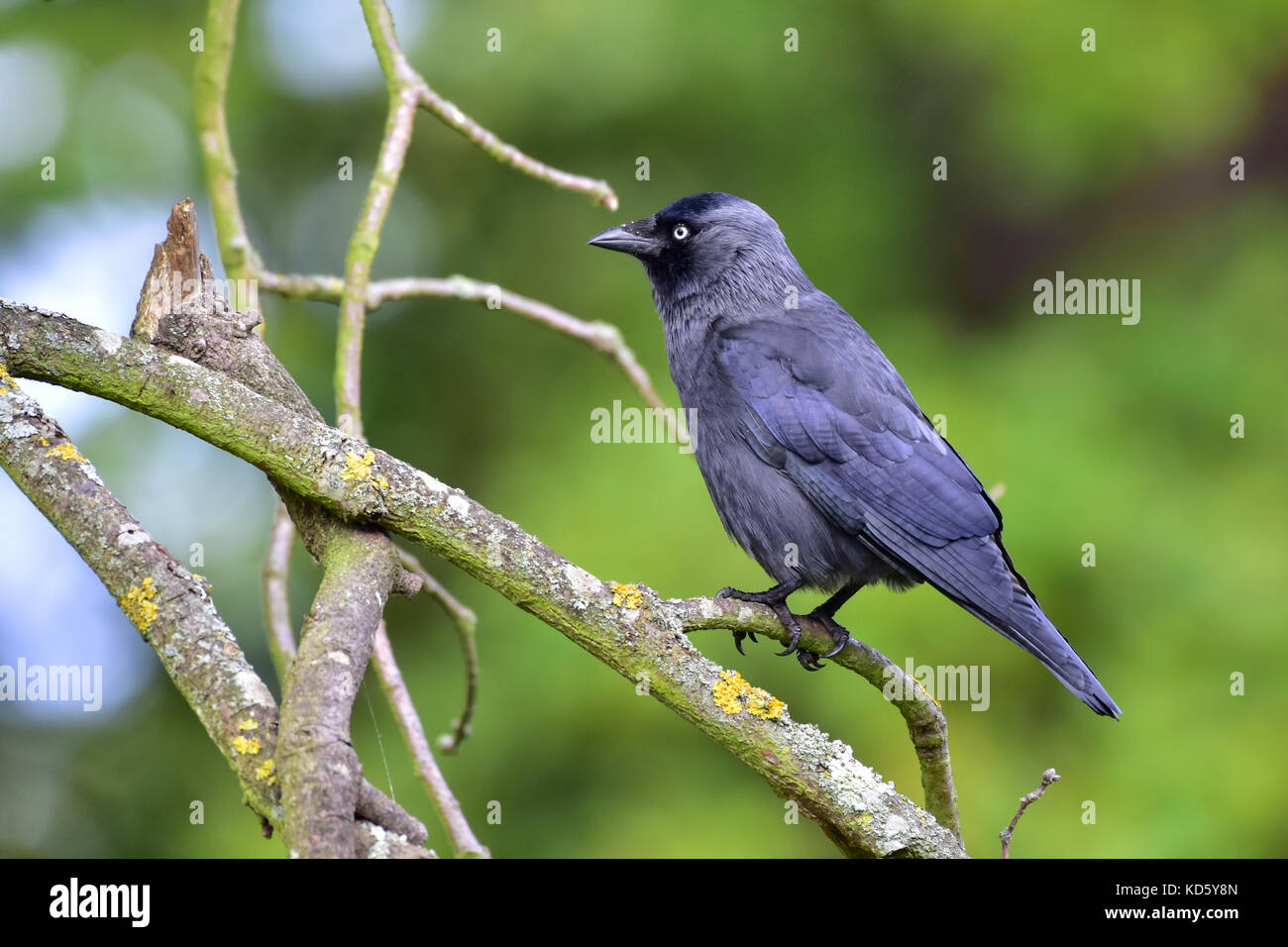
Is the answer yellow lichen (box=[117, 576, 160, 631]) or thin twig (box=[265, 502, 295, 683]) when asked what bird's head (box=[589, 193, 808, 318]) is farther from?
yellow lichen (box=[117, 576, 160, 631])

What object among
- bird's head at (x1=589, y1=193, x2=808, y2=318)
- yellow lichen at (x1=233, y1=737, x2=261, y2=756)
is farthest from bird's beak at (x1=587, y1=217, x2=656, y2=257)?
yellow lichen at (x1=233, y1=737, x2=261, y2=756)

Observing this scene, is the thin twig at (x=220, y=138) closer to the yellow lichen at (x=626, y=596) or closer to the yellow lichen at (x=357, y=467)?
the yellow lichen at (x=357, y=467)

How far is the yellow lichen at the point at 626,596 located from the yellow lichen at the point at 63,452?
3.66 ft

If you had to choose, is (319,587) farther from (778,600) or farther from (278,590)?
(778,600)

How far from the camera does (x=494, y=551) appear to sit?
239 cm

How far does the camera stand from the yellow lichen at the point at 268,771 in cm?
201

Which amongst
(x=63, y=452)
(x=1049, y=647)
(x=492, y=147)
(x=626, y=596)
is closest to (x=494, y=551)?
(x=626, y=596)

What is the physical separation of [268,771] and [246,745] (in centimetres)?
7

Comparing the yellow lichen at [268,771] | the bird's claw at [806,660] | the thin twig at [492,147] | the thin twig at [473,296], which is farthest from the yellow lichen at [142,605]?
the bird's claw at [806,660]

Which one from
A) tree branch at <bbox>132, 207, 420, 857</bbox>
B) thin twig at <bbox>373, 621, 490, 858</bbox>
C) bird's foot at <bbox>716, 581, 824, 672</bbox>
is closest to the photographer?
tree branch at <bbox>132, 207, 420, 857</bbox>

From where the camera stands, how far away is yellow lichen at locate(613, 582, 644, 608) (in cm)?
241

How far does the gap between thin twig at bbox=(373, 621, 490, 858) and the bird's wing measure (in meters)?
1.57

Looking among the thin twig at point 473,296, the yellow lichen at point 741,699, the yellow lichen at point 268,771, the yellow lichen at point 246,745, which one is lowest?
the yellow lichen at point 268,771

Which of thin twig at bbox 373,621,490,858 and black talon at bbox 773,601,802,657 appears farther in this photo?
black talon at bbox 773,601,802,657
